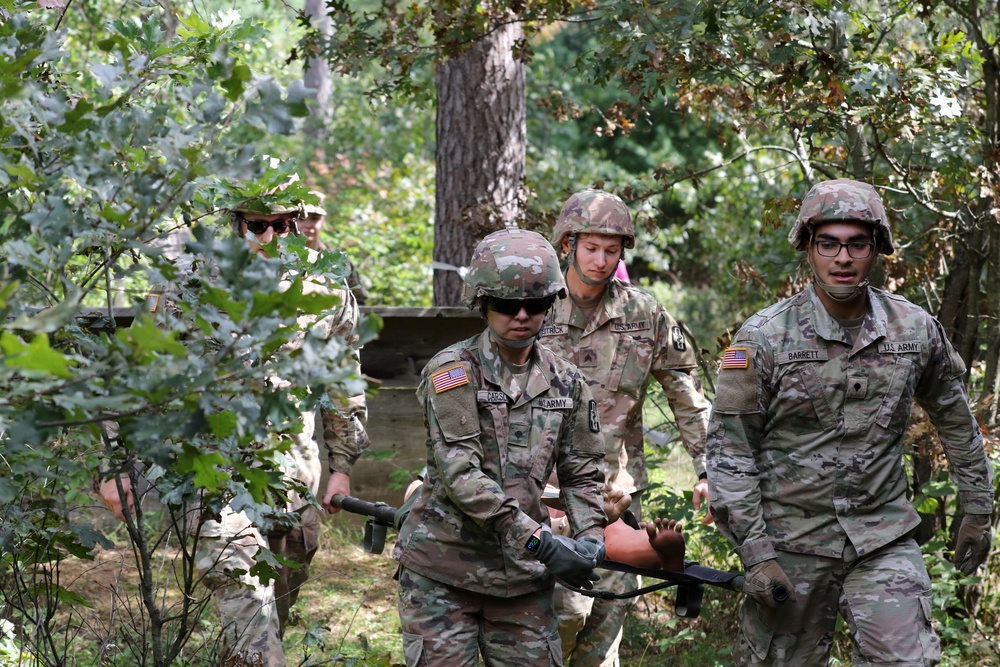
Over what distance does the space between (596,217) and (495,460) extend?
5.94ft

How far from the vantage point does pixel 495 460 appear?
157 inches

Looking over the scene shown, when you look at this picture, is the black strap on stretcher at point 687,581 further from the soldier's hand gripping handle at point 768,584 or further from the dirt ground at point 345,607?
the dirt ground at point 345,607

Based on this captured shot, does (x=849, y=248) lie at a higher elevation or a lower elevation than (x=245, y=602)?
higher

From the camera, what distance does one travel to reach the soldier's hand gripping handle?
4.15 meters

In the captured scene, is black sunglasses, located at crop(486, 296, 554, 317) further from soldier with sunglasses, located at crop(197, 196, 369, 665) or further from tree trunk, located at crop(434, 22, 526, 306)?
tree trunk, located at crop(434, 22, 526, 306)

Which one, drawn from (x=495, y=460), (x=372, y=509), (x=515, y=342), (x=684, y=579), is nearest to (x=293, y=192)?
(x=515, y=342)

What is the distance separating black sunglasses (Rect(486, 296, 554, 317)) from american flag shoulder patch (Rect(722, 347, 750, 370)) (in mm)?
827

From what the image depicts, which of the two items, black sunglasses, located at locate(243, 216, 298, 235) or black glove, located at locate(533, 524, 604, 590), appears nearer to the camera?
black glove, located at locate(533, 524, 604, 590)

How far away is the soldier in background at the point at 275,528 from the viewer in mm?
4879

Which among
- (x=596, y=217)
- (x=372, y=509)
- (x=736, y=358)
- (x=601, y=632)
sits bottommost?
(x=601, y=632)

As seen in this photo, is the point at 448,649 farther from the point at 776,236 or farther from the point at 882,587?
the point at 776,236


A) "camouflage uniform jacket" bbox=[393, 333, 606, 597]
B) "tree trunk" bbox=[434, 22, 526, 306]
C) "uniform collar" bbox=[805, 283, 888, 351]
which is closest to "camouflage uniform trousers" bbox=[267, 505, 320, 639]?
"camouflage uniform jacket" bbox=[393, 333, 606, 597]

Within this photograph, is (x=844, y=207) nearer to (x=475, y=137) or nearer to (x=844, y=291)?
(x=844, y=291)

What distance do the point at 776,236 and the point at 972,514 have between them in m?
5.07
